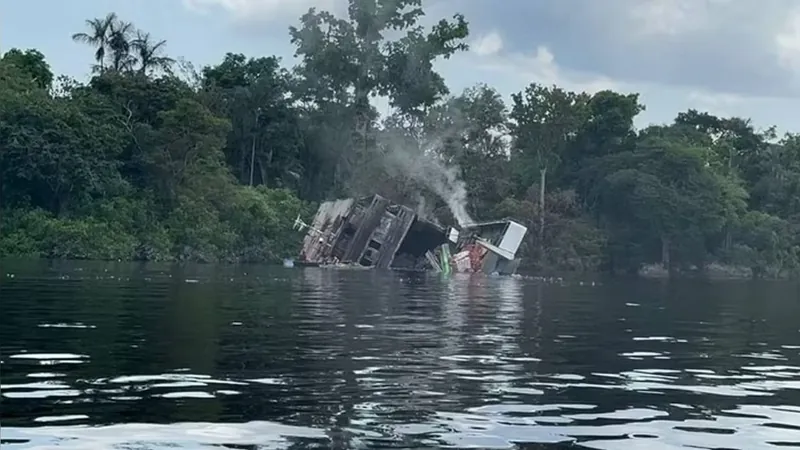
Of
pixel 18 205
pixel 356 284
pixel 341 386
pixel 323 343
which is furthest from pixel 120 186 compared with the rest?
pixel 341 386

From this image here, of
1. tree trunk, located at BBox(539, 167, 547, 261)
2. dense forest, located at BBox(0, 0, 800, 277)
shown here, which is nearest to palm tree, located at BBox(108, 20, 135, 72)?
dense forest, located at BBox(0, 0, 800, 277)

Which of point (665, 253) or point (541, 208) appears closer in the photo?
point (541, 208)

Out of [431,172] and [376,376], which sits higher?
[431,172]

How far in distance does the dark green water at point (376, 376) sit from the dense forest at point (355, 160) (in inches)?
1508

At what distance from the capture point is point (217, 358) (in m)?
16.3

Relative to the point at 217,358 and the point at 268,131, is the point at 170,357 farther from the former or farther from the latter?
the point at 268,131

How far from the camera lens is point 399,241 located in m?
67.9

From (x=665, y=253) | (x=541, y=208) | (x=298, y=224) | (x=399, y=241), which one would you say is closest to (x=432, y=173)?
(x=541, y=208)

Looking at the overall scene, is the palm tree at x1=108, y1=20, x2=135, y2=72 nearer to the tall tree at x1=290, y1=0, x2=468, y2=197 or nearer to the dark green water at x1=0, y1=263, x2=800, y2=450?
the tall tree at x1=290, y1=0, x2=468, y2=197

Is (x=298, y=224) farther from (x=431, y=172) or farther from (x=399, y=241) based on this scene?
(x=431, y=172)

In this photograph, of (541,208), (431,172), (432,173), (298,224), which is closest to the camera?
(298,224)

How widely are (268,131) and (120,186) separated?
1604 centimetres

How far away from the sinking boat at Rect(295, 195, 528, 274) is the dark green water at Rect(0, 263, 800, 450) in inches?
1500

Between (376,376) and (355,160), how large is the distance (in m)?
71.9
